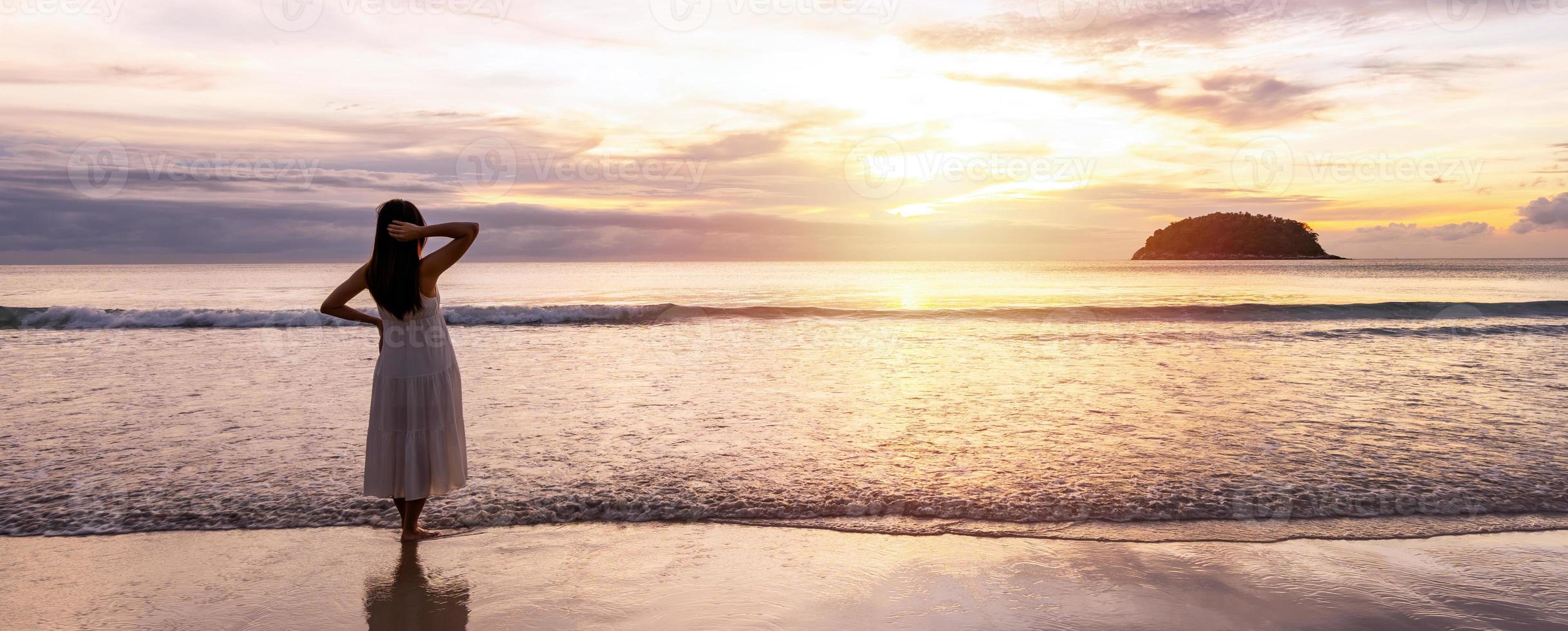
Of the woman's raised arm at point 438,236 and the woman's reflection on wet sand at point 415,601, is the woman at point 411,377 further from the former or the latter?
the woman's reflection on wet sand at point 415,601

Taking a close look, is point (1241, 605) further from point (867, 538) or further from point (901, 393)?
point (901, 393)

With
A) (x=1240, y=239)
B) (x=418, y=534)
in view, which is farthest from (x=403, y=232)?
(x=1240, y=239)

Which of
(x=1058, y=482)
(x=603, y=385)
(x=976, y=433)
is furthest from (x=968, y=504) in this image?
(x=603, y=385)

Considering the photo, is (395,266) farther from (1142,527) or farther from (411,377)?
(1142,527)

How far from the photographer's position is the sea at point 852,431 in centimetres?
543

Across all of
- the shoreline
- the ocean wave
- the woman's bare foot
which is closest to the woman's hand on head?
the woman's bare foot

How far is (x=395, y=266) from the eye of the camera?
15.1 feet

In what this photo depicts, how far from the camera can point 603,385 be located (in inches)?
436

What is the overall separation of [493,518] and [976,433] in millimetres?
4469

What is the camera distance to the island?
127m

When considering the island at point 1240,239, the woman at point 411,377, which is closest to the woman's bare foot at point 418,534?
the woman at point 411,377

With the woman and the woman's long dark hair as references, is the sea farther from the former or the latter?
the woman's long dark hair

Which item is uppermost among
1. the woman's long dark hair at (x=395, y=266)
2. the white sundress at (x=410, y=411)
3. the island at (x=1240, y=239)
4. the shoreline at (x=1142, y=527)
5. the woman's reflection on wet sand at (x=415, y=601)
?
the island at (x=1240, y=239)

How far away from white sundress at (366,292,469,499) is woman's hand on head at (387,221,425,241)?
426mm
